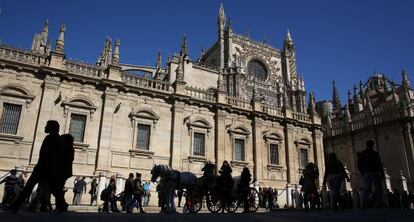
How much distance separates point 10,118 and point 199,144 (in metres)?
11.7

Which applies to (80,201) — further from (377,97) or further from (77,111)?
(377,97)

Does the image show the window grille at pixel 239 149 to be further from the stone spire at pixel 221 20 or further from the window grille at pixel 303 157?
the stone spire at pixel 221 20

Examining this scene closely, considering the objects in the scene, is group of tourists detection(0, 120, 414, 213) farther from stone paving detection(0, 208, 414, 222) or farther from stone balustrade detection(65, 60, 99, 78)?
stone balustrade detection(65, 60, 99, 78)

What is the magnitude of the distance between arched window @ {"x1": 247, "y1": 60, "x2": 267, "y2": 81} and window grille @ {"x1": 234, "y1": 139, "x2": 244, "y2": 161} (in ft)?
78.3

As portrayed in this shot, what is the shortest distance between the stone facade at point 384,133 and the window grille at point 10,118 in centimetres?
2646

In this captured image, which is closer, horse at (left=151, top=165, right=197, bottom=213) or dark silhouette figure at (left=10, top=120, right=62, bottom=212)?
dark silhouette figure at (left=10, top=120, right=62, bottom=212)

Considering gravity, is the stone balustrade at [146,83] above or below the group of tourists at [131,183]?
above

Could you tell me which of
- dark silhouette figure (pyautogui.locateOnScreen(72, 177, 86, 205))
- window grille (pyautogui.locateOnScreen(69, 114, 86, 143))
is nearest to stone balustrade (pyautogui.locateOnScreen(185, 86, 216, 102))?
window grille (pyautogui.locateOnScreen(69, 114, 86, 143))

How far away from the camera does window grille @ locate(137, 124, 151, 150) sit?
2105cm

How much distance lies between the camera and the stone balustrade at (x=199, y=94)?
23.6 m

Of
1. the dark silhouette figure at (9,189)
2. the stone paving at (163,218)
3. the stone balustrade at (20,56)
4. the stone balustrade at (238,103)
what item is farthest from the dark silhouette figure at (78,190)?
the stone balustrade at (238,103)

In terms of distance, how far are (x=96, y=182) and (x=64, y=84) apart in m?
6.46

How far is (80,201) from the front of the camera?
17031 millimetres

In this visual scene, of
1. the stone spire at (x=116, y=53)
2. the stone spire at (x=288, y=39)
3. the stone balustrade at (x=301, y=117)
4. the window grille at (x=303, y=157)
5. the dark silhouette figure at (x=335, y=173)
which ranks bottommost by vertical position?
the dark silhouette figure at (x=335, y=173)
